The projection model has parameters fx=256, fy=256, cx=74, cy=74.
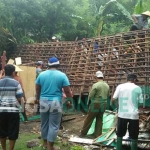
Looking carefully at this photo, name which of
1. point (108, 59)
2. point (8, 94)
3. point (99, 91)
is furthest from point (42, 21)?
point (8, 94)

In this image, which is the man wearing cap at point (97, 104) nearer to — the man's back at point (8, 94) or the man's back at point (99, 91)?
the man's back at point (99, 91)

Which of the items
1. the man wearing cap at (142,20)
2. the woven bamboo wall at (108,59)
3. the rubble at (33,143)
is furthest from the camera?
the man wearing cap at (142,20)

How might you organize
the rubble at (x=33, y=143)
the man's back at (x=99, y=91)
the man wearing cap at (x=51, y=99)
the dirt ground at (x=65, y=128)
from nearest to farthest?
the man wearing cap at (x=51, y=99), the rubble at (x=33, y=143), the dirt ground at (x=65, y=128), the man's back at (x=99, y=91)

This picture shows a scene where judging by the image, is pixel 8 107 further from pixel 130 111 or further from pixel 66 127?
pixel 66 127

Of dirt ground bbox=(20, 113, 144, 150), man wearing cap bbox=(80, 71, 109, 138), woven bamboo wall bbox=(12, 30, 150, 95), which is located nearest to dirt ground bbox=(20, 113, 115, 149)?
dirt ground bbox=(20, 113, 144, 150)

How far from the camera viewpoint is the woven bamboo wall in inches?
316

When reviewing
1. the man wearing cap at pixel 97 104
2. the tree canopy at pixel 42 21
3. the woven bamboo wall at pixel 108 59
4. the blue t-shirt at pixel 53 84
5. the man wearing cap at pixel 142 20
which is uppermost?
the tree canopy at pixel 42 21

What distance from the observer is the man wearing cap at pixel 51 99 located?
462 cm

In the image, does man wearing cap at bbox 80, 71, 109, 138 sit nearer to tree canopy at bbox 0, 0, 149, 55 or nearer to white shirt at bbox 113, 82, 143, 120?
white shirt at bbox 113, 82, 143, 120

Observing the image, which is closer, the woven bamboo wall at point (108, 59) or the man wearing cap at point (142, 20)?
the woven bamboo wall at point (108, 59)

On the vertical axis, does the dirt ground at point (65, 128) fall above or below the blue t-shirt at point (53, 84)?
below

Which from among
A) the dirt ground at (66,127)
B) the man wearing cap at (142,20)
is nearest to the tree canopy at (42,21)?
the man wearing cap at (142,20)

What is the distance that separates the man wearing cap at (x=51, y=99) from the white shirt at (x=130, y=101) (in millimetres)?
1077

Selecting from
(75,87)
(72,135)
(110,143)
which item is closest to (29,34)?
(75,87)
